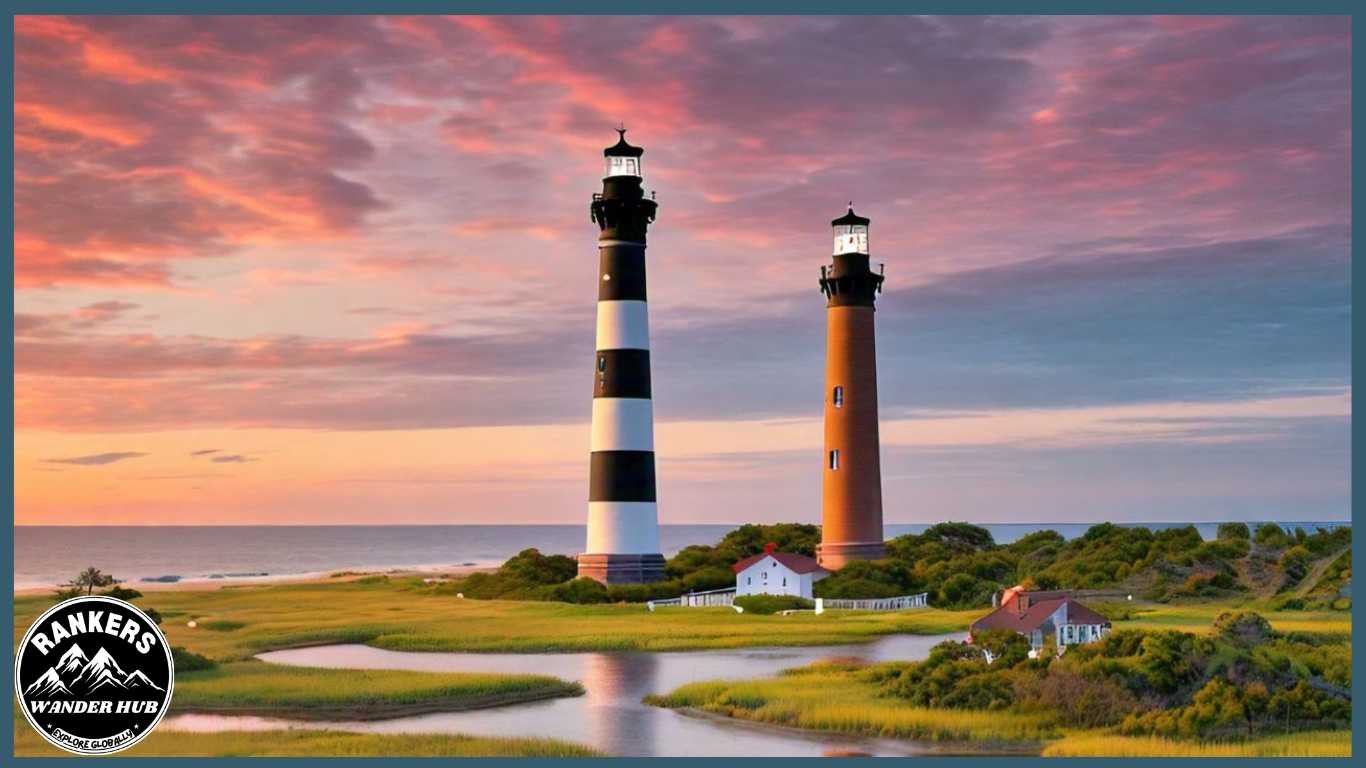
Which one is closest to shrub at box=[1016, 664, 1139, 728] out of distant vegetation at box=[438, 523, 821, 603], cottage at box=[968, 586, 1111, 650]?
cottage at box=[968, 586, 1111, 650]

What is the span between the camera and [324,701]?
37969 millimetres

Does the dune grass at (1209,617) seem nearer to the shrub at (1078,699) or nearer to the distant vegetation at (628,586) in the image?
the shrub at (1078,699)

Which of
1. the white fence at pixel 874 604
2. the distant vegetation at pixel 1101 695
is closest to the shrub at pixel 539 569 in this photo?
the white fence at pixel 874 604

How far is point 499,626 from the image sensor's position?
56.5 metres

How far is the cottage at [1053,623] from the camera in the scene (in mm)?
43438

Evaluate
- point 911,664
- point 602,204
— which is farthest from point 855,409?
point 911,664

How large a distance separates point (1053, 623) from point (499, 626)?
19895mm

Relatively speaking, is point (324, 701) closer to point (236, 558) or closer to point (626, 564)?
point (626, 564)

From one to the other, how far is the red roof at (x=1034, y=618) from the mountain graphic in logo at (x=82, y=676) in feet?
69.5

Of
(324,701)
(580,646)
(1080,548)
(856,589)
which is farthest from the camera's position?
(1080,548)

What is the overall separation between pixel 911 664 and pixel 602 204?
31.3 m

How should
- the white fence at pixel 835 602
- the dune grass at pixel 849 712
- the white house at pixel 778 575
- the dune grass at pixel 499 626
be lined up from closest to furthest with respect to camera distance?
1. the dune grass at pixel 849 712
2. the dune grass at pixel 499 626
3. the white fence at pixel 835 602
4. the white house at pixel 778 575

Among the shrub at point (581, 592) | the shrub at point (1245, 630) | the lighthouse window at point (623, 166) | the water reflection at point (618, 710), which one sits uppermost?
the lighthouse window at point (623, 166)

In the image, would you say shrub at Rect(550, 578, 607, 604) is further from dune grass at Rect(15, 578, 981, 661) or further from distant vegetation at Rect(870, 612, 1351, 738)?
distant vegetation at Rect(870, 612, 1351, 738)
